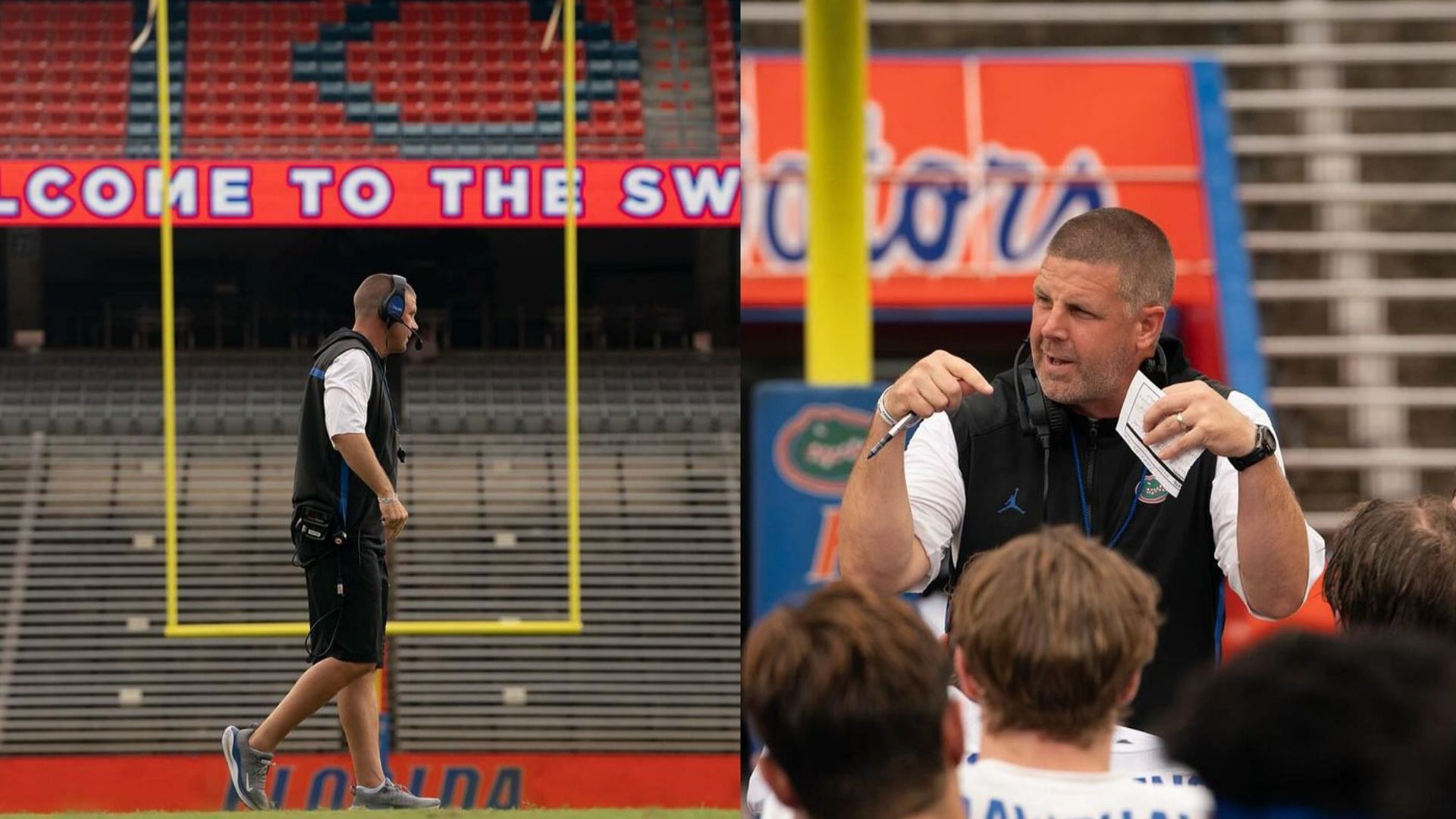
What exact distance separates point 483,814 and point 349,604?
1.74 ft

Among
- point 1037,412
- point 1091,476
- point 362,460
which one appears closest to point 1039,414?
point 1037,412

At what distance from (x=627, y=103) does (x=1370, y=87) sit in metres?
5.39

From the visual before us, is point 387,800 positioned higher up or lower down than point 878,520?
lower down

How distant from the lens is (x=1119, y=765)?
2018 mm

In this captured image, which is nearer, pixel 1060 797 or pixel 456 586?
pixel 1060 797

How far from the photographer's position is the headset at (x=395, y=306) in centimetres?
345

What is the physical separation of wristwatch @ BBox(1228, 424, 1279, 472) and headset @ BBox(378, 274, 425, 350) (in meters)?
1.70

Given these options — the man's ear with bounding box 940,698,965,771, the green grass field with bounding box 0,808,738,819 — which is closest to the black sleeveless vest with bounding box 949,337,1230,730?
the man's ear with bounding box 940,698,965,771

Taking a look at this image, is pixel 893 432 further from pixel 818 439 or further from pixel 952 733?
pixel 952 733

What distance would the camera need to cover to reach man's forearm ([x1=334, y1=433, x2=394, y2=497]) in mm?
3371

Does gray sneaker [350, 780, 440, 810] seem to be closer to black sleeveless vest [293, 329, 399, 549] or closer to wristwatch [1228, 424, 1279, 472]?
black sleeveless vest [293, 329, 399, 549]

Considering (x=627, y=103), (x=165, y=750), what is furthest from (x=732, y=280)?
(x=165, y=750)

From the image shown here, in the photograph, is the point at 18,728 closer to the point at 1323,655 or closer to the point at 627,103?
the point at 627,103

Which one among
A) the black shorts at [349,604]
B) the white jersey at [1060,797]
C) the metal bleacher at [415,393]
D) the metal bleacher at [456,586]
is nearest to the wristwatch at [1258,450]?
the white jersey at [1060,797]
